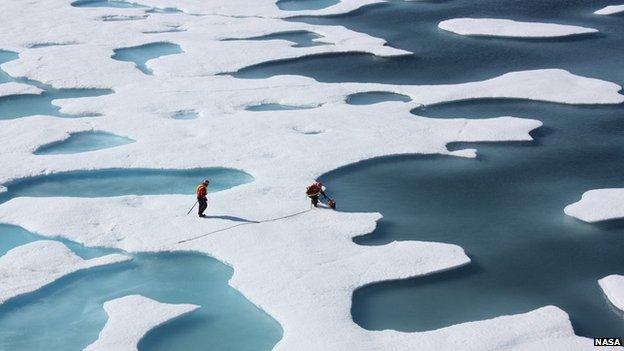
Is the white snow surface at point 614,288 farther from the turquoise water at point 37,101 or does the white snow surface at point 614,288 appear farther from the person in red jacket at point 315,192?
the turquoise water at point 37,101

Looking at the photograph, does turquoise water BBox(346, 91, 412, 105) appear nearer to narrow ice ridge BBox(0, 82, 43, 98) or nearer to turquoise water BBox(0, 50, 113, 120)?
turquoise water BBox(0, 50, 113, 120)

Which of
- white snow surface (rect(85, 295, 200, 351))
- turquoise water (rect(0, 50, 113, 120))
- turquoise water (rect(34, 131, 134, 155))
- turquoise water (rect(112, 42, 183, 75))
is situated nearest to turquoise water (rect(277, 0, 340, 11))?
turquoise water (rect(112, 42, 183, 75))

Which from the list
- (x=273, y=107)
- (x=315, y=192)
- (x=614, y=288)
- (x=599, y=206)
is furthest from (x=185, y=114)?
(x=614, y=288)

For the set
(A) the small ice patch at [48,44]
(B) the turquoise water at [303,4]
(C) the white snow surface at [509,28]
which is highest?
(C) the white snow surface at [509,28]

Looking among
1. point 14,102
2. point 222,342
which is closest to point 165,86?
point 14,102

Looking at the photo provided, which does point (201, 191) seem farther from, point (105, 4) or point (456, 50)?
point (105, 4)

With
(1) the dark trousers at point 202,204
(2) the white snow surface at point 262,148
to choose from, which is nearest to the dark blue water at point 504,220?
(2) the white snow surface at point 262,148
